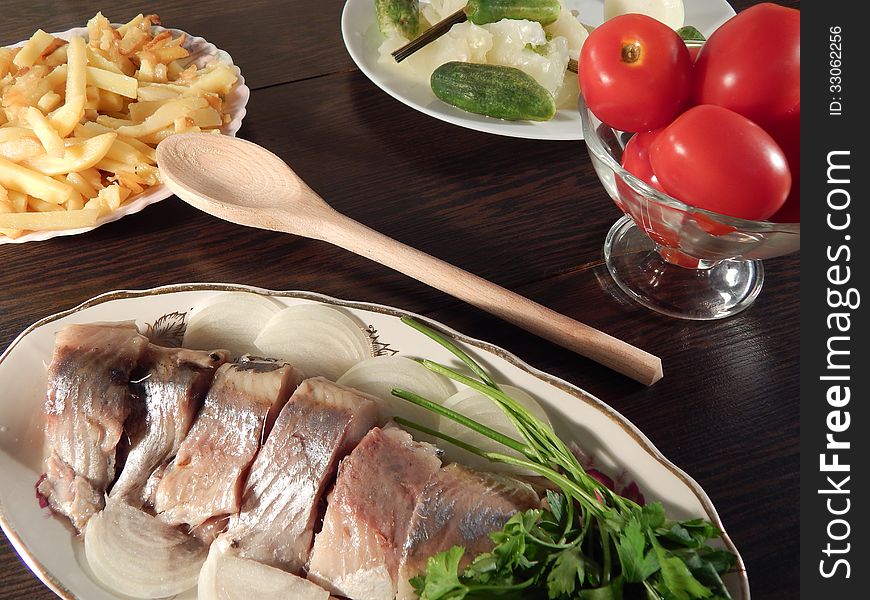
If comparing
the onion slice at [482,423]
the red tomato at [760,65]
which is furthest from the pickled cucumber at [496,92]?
the onion slice at [482,423]

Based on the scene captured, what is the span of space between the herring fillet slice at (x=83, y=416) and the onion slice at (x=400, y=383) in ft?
1.26

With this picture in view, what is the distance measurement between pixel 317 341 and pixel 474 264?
1.54ft

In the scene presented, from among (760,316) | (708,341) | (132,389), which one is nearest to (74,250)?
(132,389)

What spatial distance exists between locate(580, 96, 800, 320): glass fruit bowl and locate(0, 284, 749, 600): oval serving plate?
0.36 metres

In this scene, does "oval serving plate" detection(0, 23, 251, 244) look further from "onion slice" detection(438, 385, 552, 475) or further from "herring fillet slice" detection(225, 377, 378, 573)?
"onion slice" detection(438, 385, 552, 475)

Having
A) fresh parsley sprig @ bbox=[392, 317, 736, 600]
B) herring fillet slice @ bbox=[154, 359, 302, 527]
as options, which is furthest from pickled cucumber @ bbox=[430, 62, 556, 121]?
fresh parsley sprig @ bbox=[392, 317, 736, 600]

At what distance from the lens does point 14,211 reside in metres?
1.74

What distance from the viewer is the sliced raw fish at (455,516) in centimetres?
114

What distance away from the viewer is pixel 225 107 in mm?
2080

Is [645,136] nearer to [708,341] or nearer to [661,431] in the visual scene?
[708,341]

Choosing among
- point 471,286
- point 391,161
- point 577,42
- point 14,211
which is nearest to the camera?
point 471,286

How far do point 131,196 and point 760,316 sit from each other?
1463 mm

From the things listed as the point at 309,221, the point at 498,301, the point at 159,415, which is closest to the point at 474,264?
the point at 498,301

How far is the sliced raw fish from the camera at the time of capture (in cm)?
114
